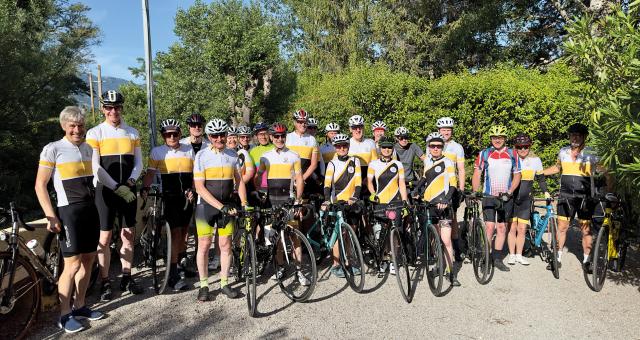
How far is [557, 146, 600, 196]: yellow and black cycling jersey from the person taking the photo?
596 cm

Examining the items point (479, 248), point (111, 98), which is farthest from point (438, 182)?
point (111, 98)

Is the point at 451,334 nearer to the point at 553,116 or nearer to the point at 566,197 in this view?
the point at 566,197

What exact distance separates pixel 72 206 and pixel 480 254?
4759 millimetres

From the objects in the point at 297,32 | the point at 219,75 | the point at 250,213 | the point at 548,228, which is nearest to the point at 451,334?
the point at 250,213

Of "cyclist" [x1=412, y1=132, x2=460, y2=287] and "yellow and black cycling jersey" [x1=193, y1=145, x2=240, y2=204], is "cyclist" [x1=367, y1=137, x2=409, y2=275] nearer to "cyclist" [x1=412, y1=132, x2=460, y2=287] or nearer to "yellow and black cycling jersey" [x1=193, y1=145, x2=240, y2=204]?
"cyclist" [x1=412, y1=132, x2=460, y2=287]

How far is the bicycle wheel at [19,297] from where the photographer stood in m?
3.89

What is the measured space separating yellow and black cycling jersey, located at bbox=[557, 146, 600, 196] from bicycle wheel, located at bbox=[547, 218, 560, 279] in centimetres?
54

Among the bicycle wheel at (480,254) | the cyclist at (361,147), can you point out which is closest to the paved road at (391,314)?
the bicycle wheel at (480,254)

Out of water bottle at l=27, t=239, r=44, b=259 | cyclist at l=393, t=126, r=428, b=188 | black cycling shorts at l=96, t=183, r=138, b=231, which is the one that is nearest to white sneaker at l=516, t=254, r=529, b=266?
cyclist at l=393, t=126, r=428, b=188

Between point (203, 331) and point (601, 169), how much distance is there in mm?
5609

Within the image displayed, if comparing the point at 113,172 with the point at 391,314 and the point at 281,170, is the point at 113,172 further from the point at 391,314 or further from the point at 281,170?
the point at 391,314

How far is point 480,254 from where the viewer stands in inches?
218

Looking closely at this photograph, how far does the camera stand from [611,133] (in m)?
4.44

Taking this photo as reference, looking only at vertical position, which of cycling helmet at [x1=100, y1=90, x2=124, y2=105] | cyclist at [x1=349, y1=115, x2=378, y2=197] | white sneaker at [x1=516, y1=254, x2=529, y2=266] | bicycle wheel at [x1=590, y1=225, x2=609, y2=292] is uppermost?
cycling helmet at [x1=100, y1=90, x2=124, y2=105]
